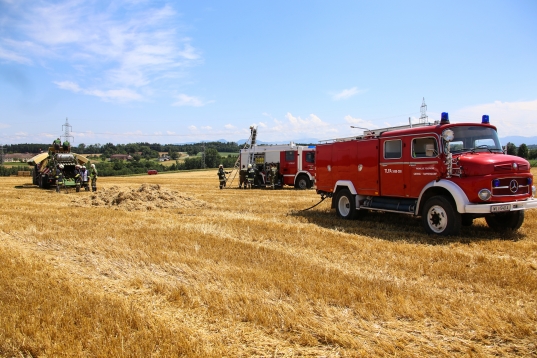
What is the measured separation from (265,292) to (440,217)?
5.30 meters

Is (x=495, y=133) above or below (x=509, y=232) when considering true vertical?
above

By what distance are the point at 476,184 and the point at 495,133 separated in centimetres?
203

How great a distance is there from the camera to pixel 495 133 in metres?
9.52

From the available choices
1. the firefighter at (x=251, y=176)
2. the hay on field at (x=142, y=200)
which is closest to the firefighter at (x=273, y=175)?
the firefighter at (x=251, y=176)

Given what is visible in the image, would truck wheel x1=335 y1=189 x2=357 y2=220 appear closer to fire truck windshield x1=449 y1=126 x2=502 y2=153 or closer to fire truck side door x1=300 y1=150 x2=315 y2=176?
fire truck windshield x1=449 y1=126 x2=502 y2=153

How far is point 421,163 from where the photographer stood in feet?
30.9

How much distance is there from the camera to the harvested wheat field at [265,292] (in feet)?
13.0

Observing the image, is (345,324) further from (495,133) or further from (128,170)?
(128,170)

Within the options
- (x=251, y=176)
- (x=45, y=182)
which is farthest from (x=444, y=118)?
(x=45, y=182)

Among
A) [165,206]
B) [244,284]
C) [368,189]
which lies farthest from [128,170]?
[244,284]

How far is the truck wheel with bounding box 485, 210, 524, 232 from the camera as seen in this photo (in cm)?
918

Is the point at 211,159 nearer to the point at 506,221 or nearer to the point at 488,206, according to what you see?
the point at 506,221

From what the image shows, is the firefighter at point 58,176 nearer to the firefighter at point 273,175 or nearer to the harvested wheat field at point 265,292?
the firefighter at point 273,175

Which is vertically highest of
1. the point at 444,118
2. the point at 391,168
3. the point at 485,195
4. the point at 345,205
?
the point at 444,118
